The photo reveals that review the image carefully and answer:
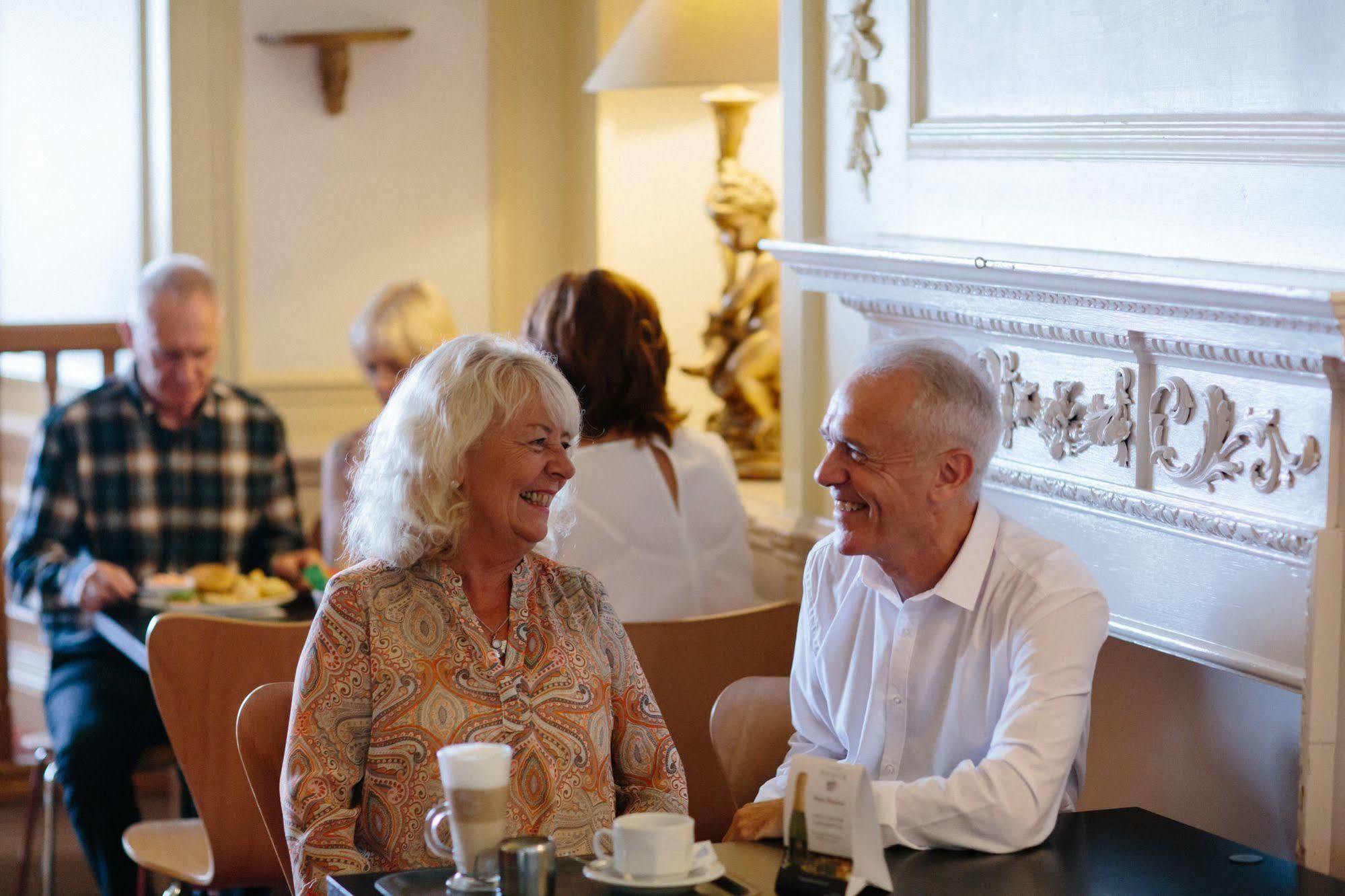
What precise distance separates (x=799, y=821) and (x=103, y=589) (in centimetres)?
212

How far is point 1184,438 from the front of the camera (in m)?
2.11

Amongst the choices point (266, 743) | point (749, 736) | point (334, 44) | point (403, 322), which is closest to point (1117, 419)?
point (749, 736)

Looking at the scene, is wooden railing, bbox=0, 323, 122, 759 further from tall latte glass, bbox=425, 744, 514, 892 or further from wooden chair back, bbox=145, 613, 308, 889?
tall latte glass, bbox=425, 744, 514, 892

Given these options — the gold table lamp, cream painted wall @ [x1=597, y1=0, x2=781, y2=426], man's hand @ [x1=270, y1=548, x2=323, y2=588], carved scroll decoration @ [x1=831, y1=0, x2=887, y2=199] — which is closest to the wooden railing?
man's hand @ [x1=270, y1=548, x2=323, y2=588]

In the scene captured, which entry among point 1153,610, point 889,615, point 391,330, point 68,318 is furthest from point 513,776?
point 68,318

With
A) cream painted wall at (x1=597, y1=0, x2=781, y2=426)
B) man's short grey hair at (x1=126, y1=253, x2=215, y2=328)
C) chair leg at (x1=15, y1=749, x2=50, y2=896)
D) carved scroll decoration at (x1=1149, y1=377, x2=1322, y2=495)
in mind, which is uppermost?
cream painted wall at (x1=597, y1=0, x2=781, y2=426)

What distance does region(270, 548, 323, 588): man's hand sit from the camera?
3695 millimetres

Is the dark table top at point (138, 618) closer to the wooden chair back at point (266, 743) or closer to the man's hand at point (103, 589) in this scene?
the man's hand at point (103, 589)

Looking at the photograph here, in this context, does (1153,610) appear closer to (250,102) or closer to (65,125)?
(250,102)

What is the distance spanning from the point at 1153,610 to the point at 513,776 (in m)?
0.85

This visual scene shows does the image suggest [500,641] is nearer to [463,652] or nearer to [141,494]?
[463,652]

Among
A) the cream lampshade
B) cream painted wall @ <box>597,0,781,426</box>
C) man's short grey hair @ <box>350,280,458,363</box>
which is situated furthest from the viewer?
cream painted wall @ <box>597,0,781,426</box>

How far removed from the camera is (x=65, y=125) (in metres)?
4.88

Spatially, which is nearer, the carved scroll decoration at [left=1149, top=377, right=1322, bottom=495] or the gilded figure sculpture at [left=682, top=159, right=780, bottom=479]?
the carved scroll decoration at [left=1149, top=377, right=1322, bottom=495]
